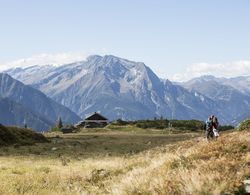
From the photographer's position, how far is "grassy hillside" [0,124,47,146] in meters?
54.9

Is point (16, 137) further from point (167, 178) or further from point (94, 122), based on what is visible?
point (94, 122)

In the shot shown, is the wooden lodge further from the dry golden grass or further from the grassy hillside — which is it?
the dry golden grass

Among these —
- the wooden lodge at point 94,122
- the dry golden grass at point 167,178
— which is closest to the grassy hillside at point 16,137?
the dry golden grass at point 167,178

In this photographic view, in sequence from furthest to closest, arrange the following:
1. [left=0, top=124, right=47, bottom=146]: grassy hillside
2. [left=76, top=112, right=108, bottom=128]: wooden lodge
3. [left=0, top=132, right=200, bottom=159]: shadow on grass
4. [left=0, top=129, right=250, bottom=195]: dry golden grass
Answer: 1. [left=76, top=112, right=108, bottom=128]: wooden lodge
2. [left=0, top=124, right=47, bottom=146]: grassy hillside
3. [left=0, top=132, right=200, bottom=159]: shadow on grass
4. [left=0, top=129, right=250, bottom=195]: dry golden grass

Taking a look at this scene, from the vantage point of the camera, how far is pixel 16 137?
5847 cm

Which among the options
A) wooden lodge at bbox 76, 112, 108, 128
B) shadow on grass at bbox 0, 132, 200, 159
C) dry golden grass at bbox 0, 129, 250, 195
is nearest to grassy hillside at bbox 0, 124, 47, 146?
shadow on grass at bbox 0, 132, 200, 159

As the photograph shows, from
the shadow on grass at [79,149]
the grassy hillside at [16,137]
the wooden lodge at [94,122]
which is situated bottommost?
the shadow on grass at [79,149]

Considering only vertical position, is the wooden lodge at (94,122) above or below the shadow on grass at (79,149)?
above

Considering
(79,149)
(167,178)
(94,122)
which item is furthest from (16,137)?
(94,122)

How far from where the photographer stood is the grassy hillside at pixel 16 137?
54938mm

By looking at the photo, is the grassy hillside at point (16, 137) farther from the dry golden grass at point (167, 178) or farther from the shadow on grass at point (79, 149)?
the dry golden grass at point (167, 178)

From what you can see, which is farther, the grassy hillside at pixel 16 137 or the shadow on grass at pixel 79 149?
the grassy hillside at pixel 16 137

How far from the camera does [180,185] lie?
13.1 m

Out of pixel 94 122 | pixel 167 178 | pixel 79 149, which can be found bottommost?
pixel 79 149
